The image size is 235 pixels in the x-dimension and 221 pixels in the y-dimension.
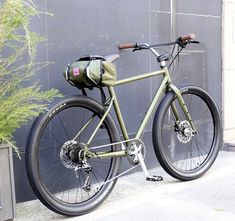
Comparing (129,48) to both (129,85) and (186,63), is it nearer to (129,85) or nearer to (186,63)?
(129,85)

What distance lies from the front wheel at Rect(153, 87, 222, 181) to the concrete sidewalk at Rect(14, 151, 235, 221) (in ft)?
0.59

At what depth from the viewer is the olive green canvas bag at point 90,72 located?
327 centimetres

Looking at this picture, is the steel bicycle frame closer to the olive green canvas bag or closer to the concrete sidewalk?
the olive green canvas bag

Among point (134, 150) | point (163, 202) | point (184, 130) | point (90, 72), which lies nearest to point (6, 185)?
point (90, 72)

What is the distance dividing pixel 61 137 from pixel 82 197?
0.59 metres

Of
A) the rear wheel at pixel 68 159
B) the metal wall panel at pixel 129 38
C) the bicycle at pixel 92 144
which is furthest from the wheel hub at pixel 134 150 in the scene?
the metal wall panel at pixel 129 38

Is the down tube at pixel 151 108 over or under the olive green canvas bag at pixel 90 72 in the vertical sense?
under

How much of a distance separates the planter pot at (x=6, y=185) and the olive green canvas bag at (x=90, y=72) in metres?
0.77

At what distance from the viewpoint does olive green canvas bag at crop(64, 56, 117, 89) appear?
3.27m

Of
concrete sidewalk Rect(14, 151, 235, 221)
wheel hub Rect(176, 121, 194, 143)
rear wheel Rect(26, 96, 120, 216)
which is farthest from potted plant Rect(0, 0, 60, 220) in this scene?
wheel hub Rect(176, 121, 194, 143)

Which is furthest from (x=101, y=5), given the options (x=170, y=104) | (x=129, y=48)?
(x=170, y=104)

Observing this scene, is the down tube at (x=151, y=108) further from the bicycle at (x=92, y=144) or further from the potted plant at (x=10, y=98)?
the potted plant at (x=10, y=98)

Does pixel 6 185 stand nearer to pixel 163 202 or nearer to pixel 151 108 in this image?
pixel 163 202

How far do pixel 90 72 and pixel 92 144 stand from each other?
0.91 metres
